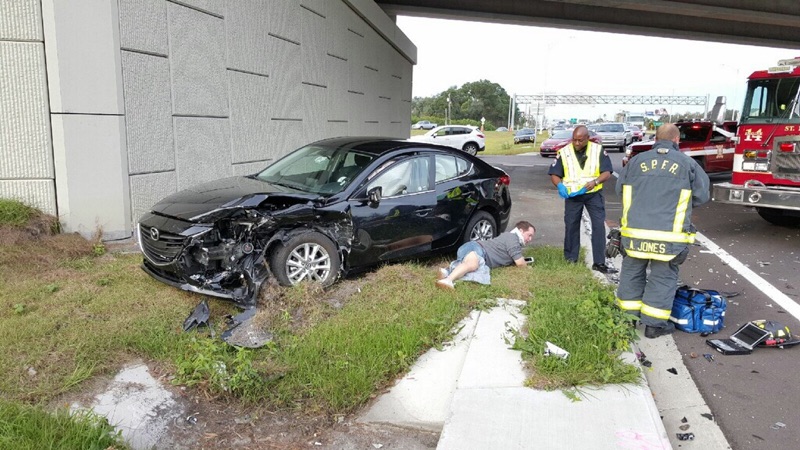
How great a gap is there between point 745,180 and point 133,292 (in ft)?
27.8

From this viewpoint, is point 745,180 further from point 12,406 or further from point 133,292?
point 12,406

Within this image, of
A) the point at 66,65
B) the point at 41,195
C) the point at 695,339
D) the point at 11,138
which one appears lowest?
the point at 695,339

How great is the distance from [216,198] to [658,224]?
3.83 meters

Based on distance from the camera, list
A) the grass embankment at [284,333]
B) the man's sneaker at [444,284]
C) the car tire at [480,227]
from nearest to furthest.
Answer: the grass embankment at [284,333] → the man's sneaker at [444,284] → the car tire at [480,227]

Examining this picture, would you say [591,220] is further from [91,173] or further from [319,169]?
[91,173]

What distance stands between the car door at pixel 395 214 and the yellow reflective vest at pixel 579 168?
1.55 meters

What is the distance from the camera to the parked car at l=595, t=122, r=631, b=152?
107ft

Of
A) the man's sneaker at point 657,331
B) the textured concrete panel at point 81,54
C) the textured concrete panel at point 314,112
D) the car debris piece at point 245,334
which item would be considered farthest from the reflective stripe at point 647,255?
the textured concrete panel at point 314,112

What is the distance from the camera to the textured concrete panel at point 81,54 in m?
6.61

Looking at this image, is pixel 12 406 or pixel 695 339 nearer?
pixel 12 406

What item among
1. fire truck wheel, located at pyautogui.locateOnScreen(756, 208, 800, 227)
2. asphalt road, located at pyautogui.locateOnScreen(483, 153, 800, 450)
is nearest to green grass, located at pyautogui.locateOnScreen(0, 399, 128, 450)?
asphalt road, located at pyautogui.locateOnScreen(483, 153, 800, 450)

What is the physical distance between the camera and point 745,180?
29.0 ft

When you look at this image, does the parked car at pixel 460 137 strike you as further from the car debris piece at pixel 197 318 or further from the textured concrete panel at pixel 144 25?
the car debris piece at pixel 197 318

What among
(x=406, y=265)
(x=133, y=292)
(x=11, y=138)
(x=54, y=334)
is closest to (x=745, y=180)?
(x=406, y=265)
